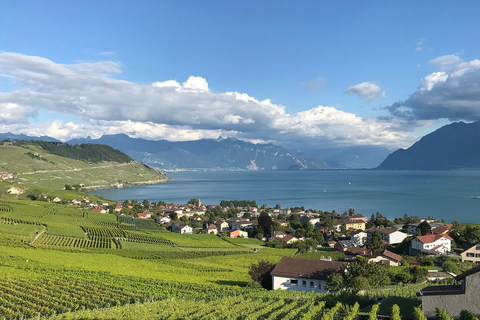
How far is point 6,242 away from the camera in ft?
131

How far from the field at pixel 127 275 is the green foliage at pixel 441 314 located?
10.8ft

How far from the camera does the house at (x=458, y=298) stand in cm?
1308

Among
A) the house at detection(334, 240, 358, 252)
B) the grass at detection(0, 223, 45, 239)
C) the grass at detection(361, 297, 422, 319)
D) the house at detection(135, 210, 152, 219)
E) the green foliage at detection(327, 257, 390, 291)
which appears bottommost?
the house at detection(135, 210, 152, 219)

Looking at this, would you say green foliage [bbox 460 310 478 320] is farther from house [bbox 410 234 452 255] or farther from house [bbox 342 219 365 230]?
house [bbox 342 219 365 230]

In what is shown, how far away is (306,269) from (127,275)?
15.6 m

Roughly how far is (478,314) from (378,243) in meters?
40.2

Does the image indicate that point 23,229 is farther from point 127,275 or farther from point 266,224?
point 266,224

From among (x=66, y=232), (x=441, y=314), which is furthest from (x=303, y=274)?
(x=66, y=232)

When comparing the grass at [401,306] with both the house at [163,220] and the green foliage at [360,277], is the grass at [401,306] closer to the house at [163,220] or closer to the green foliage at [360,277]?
the green foliage at [360,277]

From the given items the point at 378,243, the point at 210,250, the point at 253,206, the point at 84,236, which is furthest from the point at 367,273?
the point at 253,206

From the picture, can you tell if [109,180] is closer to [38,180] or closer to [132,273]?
[38,180]

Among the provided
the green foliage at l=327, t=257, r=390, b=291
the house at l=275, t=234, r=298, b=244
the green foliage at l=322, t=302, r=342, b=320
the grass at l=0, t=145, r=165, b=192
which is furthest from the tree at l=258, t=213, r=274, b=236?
the grass at l=0, t=145, r=165, b=192

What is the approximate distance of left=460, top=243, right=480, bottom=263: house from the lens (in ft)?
155

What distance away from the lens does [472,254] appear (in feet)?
156
